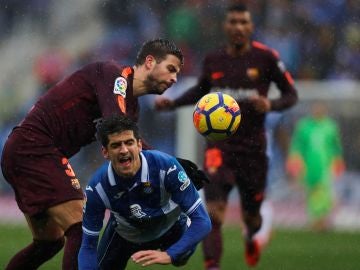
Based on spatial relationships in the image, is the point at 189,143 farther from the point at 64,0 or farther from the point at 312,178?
the point at 64,0

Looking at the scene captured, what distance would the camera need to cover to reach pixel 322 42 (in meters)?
17.5

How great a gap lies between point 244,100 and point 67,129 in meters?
2.65

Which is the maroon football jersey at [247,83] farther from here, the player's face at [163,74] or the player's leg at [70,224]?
the player's leg at [70,224]

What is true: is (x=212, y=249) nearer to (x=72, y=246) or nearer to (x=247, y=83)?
(x=247, y=83)

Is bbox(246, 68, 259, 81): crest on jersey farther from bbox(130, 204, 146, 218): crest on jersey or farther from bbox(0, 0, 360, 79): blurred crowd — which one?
bbox(0, 0, 360, 79): blurred crowd

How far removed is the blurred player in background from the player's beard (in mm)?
701

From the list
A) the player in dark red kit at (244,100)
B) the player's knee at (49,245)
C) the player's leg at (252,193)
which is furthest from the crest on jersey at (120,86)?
the player's leg at (252,193)

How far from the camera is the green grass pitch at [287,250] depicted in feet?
31.9

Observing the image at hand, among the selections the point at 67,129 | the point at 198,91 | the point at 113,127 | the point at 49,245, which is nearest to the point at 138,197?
the point at 113,127

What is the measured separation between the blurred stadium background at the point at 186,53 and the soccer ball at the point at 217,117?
7410mm

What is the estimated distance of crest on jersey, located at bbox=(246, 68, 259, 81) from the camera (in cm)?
963

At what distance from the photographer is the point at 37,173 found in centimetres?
710

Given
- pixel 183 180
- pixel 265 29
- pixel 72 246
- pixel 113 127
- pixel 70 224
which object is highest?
pixel 113 127

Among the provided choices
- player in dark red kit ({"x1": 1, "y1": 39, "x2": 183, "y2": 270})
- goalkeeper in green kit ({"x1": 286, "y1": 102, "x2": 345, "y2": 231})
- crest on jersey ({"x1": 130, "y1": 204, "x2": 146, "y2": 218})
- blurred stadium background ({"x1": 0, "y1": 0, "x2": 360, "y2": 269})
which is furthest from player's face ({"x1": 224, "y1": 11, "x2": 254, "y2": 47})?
goalkeeper in green kit ({"x1": 286, "y1": 102, "x2": 345, "y2": 231})
